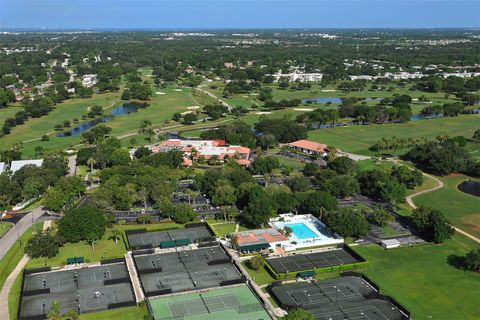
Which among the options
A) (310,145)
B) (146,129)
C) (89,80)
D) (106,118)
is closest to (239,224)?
(310,145)

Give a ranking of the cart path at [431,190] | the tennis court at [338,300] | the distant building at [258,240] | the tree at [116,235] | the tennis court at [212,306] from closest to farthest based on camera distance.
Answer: the tennis court at [212,306]
the tennis court at [338,300]
the distant building at [258,240]
the tree at [116,235]
the cart path at [431,190]

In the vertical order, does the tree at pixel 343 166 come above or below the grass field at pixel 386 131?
above

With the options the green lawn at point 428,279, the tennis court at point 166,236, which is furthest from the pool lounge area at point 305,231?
the tennis court at point 166,236

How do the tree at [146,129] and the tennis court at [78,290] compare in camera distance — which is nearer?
the tennis court at [78,290]

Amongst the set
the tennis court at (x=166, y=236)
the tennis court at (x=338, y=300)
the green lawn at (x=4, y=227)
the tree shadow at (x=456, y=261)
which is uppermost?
the tree shadow at (x=456, y=261)

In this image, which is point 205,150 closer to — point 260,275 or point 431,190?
point 431,190

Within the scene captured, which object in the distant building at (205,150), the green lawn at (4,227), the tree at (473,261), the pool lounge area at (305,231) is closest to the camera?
the tree at (473,261)

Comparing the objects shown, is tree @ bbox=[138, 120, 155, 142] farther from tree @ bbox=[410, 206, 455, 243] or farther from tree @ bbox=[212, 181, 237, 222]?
tree @ bbox=[410, 206, 455, 243]

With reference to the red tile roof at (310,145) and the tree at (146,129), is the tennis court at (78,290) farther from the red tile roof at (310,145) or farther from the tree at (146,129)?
the tree at (146,129)

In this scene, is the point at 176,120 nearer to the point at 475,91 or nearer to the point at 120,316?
the point at 120,316
